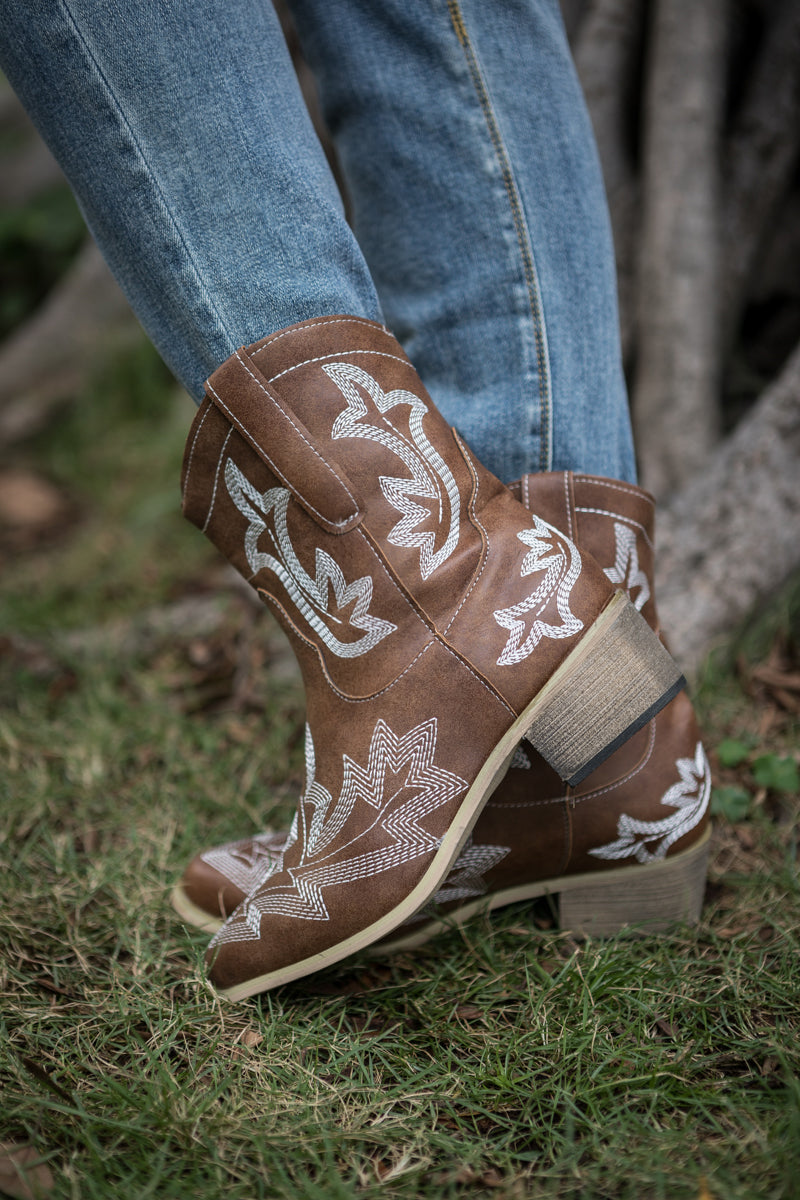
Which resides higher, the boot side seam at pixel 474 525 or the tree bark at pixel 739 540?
the boot side seam at pixel 474 525

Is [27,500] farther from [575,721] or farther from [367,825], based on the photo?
[575,721]

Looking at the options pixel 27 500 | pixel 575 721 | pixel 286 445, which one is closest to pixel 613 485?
pixel 575 721

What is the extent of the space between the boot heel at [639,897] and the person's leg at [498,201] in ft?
1.83

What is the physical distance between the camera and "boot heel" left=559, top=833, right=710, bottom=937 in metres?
1.12

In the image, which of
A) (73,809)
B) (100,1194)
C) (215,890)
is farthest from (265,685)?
(100,1194)

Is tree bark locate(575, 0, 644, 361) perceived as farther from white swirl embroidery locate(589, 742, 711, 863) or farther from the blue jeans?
white swirl embroidery locate(589, 742, 711, 863)

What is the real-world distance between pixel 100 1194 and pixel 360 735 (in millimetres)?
523

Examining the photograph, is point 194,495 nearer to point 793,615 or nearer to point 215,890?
point 215,890

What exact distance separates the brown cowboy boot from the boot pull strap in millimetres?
275

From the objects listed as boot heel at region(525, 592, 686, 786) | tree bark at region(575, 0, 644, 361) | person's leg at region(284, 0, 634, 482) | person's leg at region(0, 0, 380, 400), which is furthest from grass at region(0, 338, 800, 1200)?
tree bark at region(575, 0, 644, 361)

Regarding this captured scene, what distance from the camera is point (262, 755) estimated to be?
1572 millimetres

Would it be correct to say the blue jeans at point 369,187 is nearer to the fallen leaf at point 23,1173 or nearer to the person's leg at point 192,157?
the person's leg at point 192,157

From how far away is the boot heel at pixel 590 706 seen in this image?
3.17 ft

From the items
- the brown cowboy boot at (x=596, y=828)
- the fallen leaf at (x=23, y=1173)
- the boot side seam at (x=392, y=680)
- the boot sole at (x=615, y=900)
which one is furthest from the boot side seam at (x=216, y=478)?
the fallen leaf at (x=23, y=1173)
